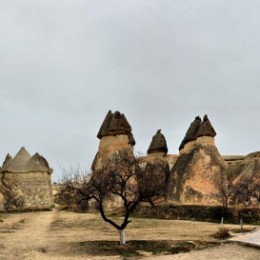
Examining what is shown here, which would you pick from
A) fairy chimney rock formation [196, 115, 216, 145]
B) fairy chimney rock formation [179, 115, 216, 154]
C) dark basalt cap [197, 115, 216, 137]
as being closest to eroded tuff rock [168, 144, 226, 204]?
fairy chimney rock formation [196, 115, 216, 145]

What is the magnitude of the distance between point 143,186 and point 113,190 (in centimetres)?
124

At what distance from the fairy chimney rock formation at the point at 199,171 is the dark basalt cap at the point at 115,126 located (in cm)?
499

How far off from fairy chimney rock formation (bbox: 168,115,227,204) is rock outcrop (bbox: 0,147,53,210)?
51.2 feet

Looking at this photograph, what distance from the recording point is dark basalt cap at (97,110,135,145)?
1624 inches

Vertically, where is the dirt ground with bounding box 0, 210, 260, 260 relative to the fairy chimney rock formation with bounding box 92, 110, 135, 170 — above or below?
below

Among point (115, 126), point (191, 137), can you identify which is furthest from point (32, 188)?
point (191, 137)

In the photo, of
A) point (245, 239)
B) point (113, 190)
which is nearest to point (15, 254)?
point (113, 190)

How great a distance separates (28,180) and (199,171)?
19587mm

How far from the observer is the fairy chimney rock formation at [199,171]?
3556cm

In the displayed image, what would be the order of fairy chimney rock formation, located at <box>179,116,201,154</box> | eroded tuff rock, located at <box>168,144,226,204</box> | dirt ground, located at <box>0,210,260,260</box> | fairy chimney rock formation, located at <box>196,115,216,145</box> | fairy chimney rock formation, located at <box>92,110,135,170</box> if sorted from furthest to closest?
fairy chimney rock formation, located at <box>92,110,135,170</box>
fairy chimney rock formation, located at <box>179,116,201,154</box>
fairy chimney rock formation, located at <box>196,115,216,145</box>
eroded tuff rock, located at <box>168,144,226,204</box>
dirt ground, located at <box>0,210,260,260</box>

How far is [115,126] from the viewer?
A: 41.4 m

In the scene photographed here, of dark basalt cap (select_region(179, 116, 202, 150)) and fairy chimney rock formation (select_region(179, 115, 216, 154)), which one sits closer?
fairy chimney rock formation (select_region(179, 115, 216, 154))

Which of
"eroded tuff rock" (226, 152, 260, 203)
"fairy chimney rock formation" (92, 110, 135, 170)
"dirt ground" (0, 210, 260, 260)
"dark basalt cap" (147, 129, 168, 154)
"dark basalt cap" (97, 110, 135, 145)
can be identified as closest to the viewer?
"dirt ground" (0, 210, 260, 260)

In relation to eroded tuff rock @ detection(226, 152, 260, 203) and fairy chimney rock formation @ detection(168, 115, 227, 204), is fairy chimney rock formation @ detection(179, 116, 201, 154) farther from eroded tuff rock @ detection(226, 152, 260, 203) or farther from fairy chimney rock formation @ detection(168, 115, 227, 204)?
eroded tuff rock @ detection(226, 152, 260, 203)
